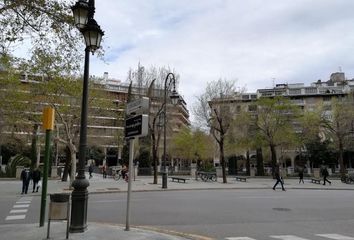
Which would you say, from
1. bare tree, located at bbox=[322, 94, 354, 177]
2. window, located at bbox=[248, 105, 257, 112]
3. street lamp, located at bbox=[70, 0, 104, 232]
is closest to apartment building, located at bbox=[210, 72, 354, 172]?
window, located at bbox=[248, 105, 257, 112]

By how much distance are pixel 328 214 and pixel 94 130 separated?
106 ft

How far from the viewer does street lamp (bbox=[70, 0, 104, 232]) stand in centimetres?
949

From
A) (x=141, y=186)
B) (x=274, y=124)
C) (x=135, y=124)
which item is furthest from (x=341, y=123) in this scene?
(x=135, y=124)

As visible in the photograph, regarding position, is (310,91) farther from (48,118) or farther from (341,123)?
(48,118)

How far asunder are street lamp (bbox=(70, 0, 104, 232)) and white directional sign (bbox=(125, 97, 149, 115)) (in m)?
1.24

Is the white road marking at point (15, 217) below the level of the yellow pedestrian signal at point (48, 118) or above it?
below

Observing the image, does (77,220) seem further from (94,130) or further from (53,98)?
(94,130)

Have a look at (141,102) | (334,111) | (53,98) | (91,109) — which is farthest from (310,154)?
(141,102)

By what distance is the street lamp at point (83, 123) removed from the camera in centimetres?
949

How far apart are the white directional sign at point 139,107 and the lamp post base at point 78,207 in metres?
2.27

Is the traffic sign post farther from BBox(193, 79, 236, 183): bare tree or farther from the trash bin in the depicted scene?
BBox(193, 79, 236, 183): bare tree

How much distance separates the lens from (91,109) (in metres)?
33.4

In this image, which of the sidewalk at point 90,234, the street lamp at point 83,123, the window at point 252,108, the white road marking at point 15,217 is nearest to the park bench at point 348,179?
the window at point 252,108

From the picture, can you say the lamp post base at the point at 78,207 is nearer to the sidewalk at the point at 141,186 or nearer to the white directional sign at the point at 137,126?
the white directional sign at the point at 137,126
